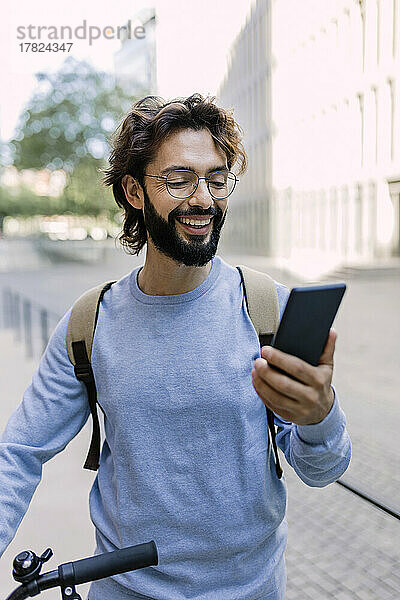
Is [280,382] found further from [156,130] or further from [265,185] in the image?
[265,185]

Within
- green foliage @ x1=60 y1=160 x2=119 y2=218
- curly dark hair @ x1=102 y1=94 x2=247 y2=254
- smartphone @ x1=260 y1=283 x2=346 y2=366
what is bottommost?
smartphone @ x1=260 y1=283 x2=346 y2=366

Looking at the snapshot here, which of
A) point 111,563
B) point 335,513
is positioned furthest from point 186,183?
point 335,513

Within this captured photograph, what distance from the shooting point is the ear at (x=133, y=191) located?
990 mm

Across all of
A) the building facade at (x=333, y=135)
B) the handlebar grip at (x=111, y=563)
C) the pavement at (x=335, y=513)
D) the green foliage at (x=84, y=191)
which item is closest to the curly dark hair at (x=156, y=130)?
the handlebar grip at (x=111, y=563)

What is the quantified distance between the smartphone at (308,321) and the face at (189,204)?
282 millimetres

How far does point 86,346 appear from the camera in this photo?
940 mm

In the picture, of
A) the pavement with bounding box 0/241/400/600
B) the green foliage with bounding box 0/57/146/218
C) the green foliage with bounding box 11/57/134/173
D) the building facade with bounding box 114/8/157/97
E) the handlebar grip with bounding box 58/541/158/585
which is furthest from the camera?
the green foliage with bounding box 11/57/134/173

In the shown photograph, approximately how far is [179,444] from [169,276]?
0.72 ft

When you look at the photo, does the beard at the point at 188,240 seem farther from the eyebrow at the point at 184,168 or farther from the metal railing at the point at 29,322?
the metal railing at the point at 29,322

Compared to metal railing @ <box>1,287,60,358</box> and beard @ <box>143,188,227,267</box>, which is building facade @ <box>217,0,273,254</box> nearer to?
metal railing @ <box>1,287,60,358</box>

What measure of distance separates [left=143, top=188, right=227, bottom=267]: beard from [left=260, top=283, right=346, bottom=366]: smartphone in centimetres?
28

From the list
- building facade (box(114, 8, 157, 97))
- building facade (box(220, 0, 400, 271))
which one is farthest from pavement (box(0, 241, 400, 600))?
building facade (box(220, 0, 400, 271))

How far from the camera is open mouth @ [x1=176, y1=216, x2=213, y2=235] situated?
904 mm

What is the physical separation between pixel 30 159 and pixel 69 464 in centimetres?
893
